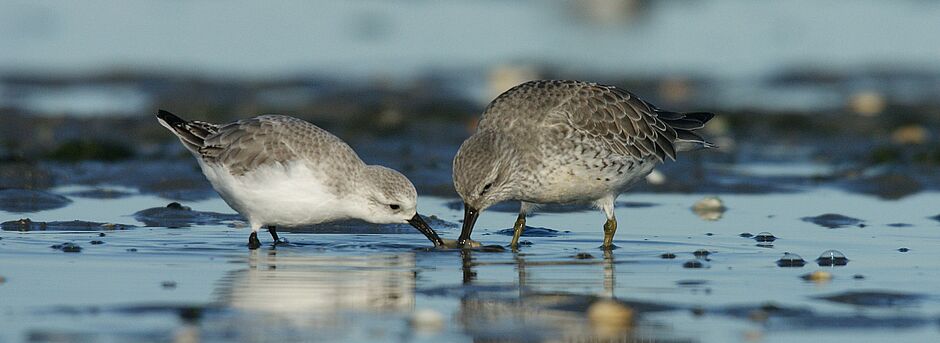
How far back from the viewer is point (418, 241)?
11320 millimetres

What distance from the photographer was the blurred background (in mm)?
16688

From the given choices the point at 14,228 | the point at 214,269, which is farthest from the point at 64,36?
the point at 214,269

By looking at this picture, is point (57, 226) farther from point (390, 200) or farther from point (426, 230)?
point (426, 230)

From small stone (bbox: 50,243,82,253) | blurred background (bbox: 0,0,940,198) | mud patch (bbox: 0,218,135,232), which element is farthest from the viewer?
blurred background (bbox: 0,0,940,198)

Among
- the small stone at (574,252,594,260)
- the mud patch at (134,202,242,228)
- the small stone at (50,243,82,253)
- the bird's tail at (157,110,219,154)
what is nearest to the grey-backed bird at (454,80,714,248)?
the small stone at (574,252,594,260)

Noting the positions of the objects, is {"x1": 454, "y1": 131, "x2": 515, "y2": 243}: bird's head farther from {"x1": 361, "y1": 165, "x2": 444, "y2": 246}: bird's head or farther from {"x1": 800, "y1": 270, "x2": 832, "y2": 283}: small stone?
{"x1": 800, "y1": 270, "x2": 832, "y2": 283}: small stone

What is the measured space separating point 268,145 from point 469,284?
2.56 meters

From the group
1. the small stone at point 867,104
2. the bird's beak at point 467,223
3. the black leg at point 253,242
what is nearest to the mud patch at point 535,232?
the bird's beak at point 467,223

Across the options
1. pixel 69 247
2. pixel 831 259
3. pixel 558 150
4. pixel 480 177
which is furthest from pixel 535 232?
pixel 69 247

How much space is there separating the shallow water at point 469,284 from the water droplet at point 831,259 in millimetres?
104

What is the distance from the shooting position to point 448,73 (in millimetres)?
24031

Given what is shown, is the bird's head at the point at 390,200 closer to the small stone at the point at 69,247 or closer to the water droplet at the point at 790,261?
the small stone at the point at 69,247

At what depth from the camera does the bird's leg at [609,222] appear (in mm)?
11227

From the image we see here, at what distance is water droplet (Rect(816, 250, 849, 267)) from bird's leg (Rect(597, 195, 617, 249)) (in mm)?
1624
